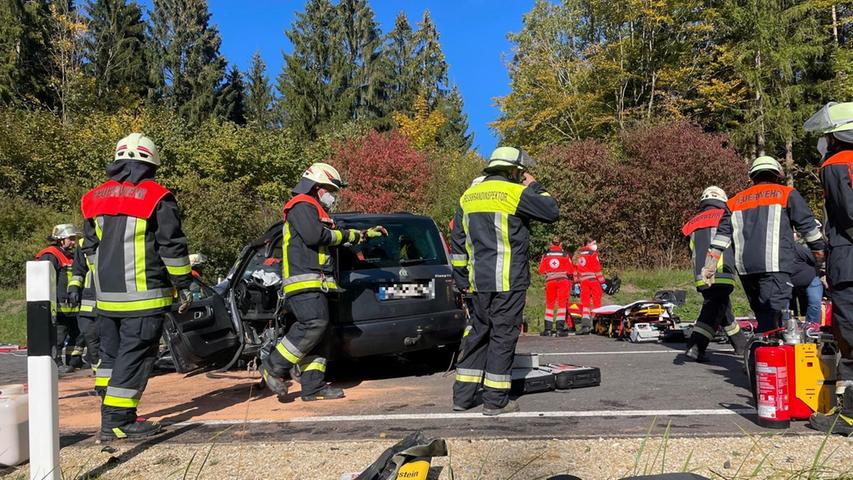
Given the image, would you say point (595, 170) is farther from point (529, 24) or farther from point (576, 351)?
point (529, 24)

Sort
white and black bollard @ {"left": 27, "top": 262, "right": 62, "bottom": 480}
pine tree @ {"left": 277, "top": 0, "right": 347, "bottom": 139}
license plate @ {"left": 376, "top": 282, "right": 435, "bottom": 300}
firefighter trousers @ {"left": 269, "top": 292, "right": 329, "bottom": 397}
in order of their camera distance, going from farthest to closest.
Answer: pine tree @ {"left": 277, "top": 0, "right": 347, "bottom": 139} < license plate @ {"left": 376, "top": 282, "right": 435, "bottom": 300} < firefighter trousers @ {"left": 269, "top": 292, "right": 329, "bottom": 397} < white and black bollard @ {"left": 27, "top": 262, "right": 62, "bottom": 480}

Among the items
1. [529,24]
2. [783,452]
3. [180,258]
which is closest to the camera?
[783,452]

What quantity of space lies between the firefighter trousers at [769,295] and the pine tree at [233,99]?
118 feet

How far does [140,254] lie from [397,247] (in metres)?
2.84

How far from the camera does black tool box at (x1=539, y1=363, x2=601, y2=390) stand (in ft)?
19.8

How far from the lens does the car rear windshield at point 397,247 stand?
689 centimetres

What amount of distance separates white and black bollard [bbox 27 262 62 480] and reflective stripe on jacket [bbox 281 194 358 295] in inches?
103

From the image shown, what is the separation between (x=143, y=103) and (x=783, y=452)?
38832mm

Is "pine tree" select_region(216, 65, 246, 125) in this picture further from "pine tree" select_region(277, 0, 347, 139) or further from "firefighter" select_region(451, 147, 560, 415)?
"firefighter" select_region(451, 147, 560, 415)

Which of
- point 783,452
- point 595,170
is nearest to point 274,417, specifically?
point 783,452

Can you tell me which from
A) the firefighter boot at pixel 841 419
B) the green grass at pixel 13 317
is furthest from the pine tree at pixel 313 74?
the firefighter boot at pixel 841 419

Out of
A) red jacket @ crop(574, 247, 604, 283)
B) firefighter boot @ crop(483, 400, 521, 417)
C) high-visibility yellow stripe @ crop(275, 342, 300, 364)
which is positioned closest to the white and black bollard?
→ high-visibility yellow stripe @ crop(275, 342, 300, 364)

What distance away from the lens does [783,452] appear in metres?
3.88

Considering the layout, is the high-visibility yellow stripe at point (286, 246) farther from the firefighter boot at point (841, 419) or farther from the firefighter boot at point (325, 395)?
the firefighter boot at point (841, 419)
